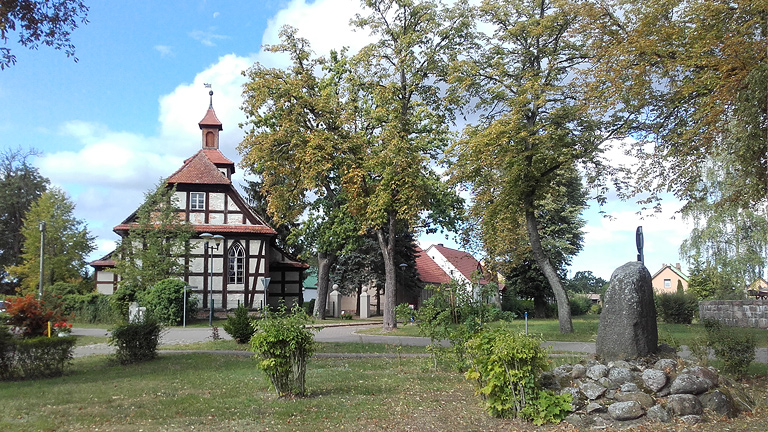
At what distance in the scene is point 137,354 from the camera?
47.3 feet

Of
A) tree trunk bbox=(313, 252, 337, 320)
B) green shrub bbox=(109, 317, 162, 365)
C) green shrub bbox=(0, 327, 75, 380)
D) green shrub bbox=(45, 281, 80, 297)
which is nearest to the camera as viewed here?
green shrub bbox=(0, 327, 75, 380)

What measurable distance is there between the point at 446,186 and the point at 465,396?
1525cm

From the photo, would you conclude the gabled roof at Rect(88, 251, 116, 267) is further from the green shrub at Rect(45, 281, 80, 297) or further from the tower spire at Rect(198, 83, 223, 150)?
the tower spire at Rect(198, 83, 223, 150)

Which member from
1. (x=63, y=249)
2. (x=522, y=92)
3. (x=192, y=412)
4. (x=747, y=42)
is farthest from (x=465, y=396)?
(x=63, y=249)

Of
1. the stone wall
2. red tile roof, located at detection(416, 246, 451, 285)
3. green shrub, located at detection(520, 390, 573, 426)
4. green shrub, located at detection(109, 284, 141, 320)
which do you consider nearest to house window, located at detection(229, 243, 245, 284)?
green shrub, located at detection(109, 284, 141, 320)

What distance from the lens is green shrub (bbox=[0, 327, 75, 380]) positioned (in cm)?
1205

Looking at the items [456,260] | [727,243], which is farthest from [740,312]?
[456,260]

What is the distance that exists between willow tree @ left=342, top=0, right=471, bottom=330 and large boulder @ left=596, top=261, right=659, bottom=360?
13523mm

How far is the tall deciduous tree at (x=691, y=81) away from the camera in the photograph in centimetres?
1047

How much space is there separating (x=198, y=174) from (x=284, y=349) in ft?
96.4

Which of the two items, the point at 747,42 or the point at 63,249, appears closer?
the point at 747,42

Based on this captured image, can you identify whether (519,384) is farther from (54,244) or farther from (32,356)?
(54,244)

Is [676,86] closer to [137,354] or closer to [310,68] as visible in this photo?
[137,354]

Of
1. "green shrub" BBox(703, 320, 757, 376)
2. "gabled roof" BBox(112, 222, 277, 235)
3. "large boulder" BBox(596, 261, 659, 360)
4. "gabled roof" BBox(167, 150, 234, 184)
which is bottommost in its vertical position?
"green shrub" BBox(703, 320, 757, 376)
